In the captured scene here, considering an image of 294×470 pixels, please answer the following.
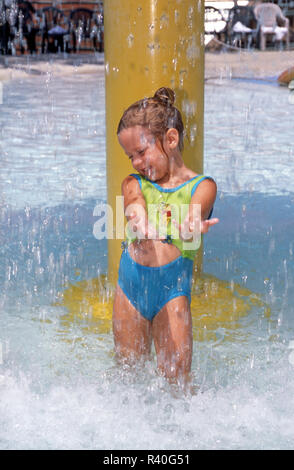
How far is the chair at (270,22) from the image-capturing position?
52.6 ft

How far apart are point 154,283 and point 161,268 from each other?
61mm

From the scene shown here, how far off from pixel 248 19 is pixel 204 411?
15.9m

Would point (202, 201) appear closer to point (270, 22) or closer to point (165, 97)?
point (165, 97)

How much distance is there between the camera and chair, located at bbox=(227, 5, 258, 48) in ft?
54.2

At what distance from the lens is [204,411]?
8.12 feet

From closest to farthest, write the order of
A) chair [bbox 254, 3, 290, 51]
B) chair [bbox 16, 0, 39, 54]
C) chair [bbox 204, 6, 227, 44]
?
chair [bbox 16, 0, 39, 54], chair [bbox 254, 3, 290, 51], chair [bbox 204, 6, 227, 44]

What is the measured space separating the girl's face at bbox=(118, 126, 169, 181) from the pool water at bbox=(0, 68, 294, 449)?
2.58 ft

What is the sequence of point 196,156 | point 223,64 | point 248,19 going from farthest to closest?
point 248,19 → point 223,64 → point 196,156

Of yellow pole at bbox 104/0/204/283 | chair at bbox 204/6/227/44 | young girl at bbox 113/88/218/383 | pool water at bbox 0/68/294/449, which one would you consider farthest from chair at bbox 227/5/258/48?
young girl at bbox 113/88/218/383

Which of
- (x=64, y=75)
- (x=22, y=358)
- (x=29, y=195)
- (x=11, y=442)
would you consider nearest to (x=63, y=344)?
(x=22, y=358)

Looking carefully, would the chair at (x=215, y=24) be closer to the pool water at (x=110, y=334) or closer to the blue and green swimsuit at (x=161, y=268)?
the pool water at (x=110, y=334)

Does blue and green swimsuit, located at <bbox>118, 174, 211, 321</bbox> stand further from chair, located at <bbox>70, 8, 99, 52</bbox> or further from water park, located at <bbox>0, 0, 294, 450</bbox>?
chair, located at <bbox>70, 8, 99, 52</bbox>
